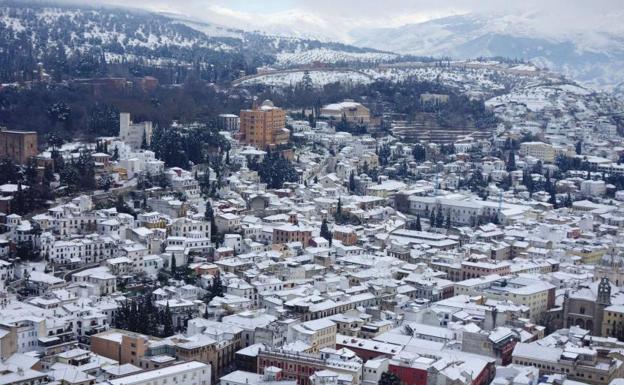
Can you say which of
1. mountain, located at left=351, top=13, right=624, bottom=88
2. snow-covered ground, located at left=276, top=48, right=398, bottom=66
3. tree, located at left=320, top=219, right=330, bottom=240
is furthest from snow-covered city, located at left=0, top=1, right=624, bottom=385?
mountain, located at left=351, top=13, right=624, bottom=88

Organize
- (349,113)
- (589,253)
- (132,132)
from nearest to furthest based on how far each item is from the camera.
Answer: (589,253) → (132,132) → (349,113)

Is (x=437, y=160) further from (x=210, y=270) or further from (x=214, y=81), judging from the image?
(x=210, y=270)

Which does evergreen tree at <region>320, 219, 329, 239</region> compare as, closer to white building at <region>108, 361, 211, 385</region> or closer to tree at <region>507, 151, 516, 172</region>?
white building at <region>108, 361, 211, 385</region>

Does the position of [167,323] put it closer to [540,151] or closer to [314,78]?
[540,151]

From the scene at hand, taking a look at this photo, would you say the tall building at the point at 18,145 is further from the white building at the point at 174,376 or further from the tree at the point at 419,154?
the tree at the point at 419,154

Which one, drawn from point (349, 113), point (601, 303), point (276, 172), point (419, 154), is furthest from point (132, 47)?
point (601, 303)

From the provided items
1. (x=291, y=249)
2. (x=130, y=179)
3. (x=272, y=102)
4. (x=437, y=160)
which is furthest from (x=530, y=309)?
(x=272, y=102)
